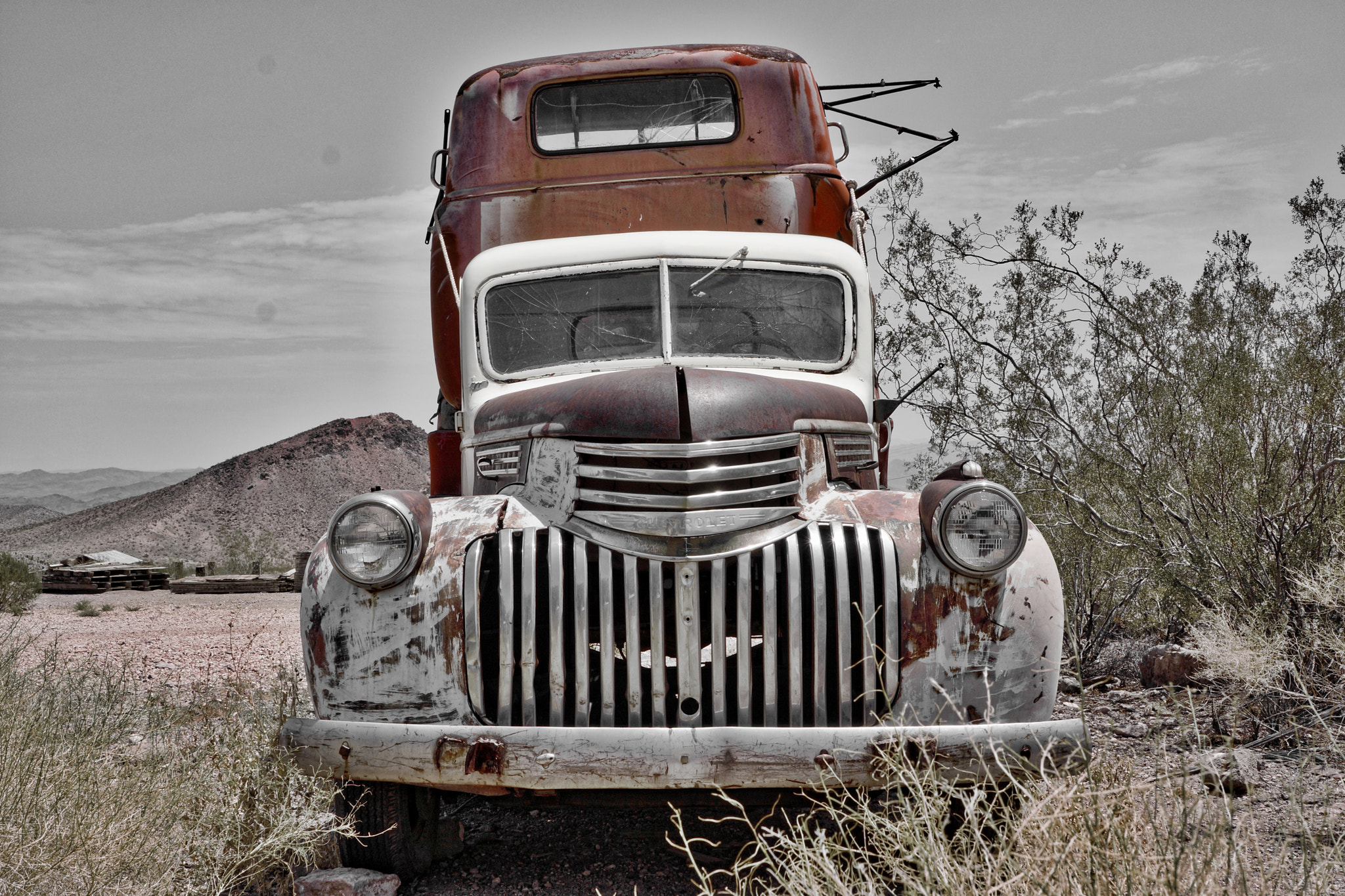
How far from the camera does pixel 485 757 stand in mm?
2805

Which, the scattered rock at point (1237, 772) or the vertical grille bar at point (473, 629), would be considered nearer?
the vertical grille bar at point (473, 629)

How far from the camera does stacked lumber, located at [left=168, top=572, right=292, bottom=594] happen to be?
17.4m

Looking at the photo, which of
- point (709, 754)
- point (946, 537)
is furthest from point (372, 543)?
point (946, 537)

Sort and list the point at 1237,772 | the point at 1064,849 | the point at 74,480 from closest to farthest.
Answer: the point at 1064,849 < the point at 1237,772 < the point at 74,480

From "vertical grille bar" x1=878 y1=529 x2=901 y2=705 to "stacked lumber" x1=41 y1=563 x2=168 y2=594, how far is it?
18.7 metres

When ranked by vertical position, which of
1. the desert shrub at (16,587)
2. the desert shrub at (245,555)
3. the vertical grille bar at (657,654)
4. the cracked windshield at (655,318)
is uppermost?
the cracked windshield at (655,318)

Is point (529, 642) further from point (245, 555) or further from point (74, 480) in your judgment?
point (74, 480)

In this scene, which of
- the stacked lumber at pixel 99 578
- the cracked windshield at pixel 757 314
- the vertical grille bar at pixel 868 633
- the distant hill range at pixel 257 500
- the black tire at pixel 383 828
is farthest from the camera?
the distant hill range at pixel 257 500

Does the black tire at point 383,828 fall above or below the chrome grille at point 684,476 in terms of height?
below

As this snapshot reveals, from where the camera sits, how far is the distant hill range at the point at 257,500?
1519 inches

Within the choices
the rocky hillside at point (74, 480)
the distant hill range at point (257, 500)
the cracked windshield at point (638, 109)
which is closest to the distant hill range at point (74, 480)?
the rocky hillside at point (74, 480)

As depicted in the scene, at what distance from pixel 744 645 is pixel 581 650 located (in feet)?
1.66

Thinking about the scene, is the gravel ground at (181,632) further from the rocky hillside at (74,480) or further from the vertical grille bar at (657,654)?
the rocky hillside at (74,480)

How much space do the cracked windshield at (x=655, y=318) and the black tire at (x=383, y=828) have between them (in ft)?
5.90
